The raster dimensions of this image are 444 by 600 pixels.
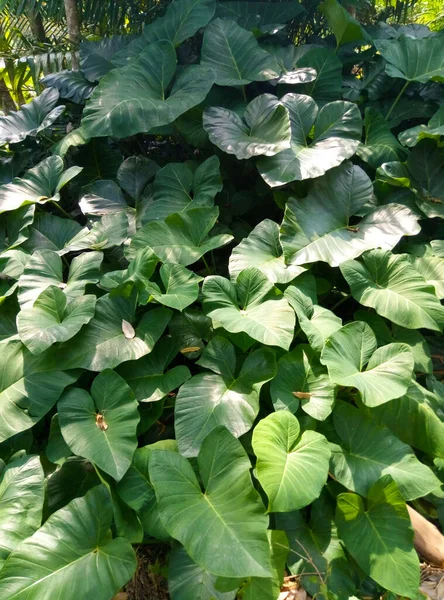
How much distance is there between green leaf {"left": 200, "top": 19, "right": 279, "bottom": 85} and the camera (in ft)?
7.64

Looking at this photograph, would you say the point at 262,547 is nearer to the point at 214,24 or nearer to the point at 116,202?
the point at 116,202

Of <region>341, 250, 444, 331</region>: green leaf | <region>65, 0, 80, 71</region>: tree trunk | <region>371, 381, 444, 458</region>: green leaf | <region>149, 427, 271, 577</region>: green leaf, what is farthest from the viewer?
<region>65, 0, 80, 71</region>: tree trunk

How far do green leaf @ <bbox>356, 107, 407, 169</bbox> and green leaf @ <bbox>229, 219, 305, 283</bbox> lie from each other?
60 centimetres

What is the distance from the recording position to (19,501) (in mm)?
1377

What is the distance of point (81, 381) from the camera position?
1.72 meters

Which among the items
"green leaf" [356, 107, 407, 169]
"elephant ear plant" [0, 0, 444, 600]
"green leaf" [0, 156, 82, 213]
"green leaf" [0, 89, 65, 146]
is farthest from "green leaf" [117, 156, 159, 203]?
"green leaf" [356, 107, 407, 169]

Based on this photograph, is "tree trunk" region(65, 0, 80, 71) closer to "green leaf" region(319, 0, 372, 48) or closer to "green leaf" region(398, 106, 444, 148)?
"green leaf" region(319, 0, 372, 48)

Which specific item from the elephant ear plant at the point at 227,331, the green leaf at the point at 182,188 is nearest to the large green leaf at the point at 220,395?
the elephant ear plant at the point at 227,331

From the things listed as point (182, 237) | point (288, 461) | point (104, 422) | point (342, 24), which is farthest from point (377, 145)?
point (104, 422)

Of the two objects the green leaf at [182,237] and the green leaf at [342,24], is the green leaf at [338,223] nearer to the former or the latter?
the green leaf at [182,237]

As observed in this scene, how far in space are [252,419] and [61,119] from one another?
212 centimetres

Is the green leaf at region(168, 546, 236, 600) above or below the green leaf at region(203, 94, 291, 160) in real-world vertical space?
below

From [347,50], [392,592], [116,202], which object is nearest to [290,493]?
[392,592]

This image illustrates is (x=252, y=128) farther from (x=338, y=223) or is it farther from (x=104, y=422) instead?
(x=104, y=422)
